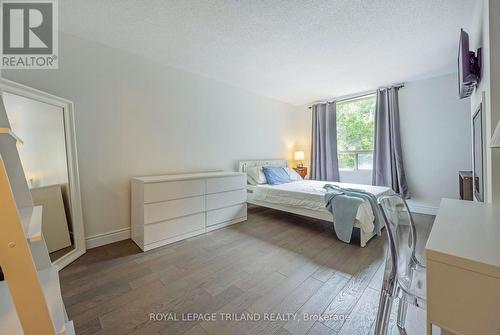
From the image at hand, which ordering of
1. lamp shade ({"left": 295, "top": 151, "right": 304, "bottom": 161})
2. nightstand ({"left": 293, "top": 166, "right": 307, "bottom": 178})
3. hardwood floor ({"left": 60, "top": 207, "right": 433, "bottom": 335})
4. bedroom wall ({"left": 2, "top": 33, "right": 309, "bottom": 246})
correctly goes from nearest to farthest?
hardwood floor ({"left": 60, "top": 207, "right": 433, "bottom": 335}) < bedroom wall ({"left": 2, "top": 33, "right": 309, "bottom": 246}) < nightstand ({"left": 293, "top": 166, "right": 307, "bottom": 178}) < lamp shade ({"left": 295, "top": 151, "right": 304, "bottom": 161})

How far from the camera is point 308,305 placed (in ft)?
4.64

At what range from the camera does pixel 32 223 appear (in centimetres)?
72

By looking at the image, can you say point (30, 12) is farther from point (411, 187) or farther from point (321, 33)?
point (411, 187)

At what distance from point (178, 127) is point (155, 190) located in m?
1.14

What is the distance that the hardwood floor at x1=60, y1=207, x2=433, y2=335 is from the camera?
1.26 m

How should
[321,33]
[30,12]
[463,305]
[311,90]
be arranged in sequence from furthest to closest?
[311,90] → [321,33] → [30,12] → [463,305]

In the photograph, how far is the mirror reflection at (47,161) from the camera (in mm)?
1725

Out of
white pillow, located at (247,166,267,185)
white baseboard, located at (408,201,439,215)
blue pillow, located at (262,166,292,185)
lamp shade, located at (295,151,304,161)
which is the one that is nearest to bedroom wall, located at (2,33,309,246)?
white pillow, located at (247,166,267,185)

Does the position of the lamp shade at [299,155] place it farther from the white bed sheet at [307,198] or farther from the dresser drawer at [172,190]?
the dresser drawer at [172,190]

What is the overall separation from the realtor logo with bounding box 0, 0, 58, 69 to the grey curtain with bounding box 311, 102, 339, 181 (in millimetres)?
4462

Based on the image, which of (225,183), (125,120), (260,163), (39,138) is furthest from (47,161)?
(260,163)

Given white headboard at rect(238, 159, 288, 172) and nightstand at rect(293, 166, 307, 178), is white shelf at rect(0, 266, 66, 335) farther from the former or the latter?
nightstand at rect(293, 166, 307, 178)

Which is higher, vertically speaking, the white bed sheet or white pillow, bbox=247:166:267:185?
white pillow, bbox=247:166:267:185

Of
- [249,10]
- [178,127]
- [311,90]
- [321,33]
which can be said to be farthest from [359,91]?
[178,127]
